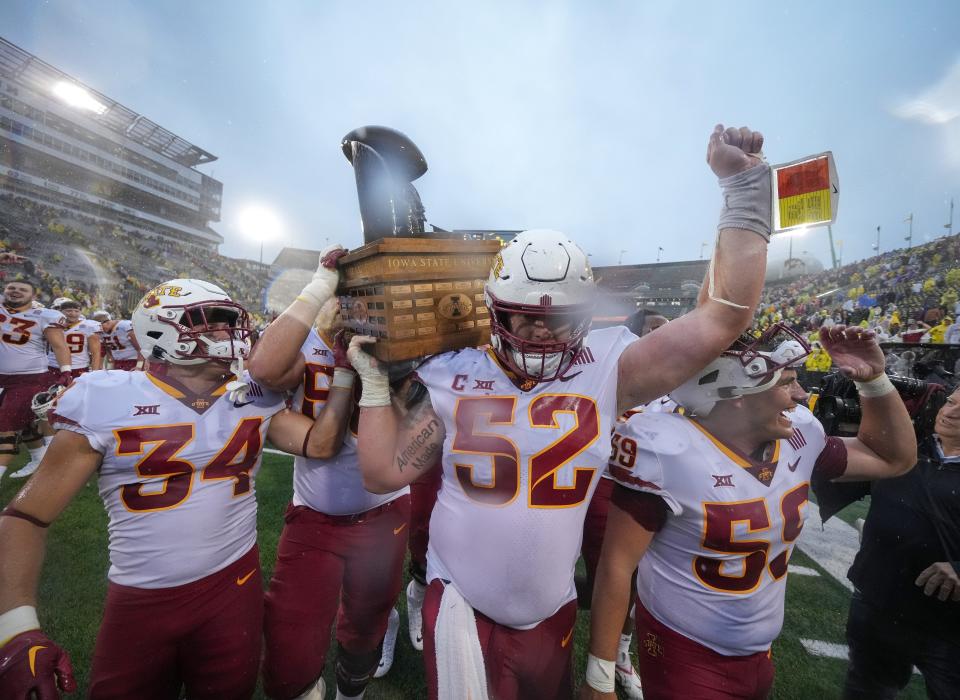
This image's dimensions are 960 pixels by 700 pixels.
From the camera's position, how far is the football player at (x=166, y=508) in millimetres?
1768

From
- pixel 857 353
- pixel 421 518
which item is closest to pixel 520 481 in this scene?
pixel 857 353

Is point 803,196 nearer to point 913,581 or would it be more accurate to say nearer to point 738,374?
point 738,374

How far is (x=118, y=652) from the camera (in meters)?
1.85

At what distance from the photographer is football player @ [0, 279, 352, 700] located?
5.80ft

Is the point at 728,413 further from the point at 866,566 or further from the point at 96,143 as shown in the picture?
the point at 96,143

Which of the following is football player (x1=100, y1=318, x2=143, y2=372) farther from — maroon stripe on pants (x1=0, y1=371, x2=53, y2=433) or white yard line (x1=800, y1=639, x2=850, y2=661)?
white yard line (x1=800, y1=639, x2=850, y2=661)

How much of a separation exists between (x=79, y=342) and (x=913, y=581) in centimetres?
1121

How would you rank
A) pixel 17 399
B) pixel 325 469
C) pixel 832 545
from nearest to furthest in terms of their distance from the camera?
pixel 325 469 → pixel 832 545 → pixel 17 399

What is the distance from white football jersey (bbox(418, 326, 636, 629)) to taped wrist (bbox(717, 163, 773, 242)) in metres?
0.64

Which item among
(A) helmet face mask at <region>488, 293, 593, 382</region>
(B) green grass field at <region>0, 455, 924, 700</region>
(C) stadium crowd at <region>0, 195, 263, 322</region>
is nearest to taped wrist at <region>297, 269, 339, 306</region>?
(A) helmet face mask at <region>488, 293, 593, 382</region>

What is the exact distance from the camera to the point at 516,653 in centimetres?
171

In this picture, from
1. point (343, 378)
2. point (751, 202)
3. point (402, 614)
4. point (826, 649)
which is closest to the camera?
point (751, 202)

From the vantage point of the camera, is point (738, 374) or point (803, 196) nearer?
point (803, 196)

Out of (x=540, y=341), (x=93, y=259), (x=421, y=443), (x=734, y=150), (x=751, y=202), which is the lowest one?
(x=421, y=443)
